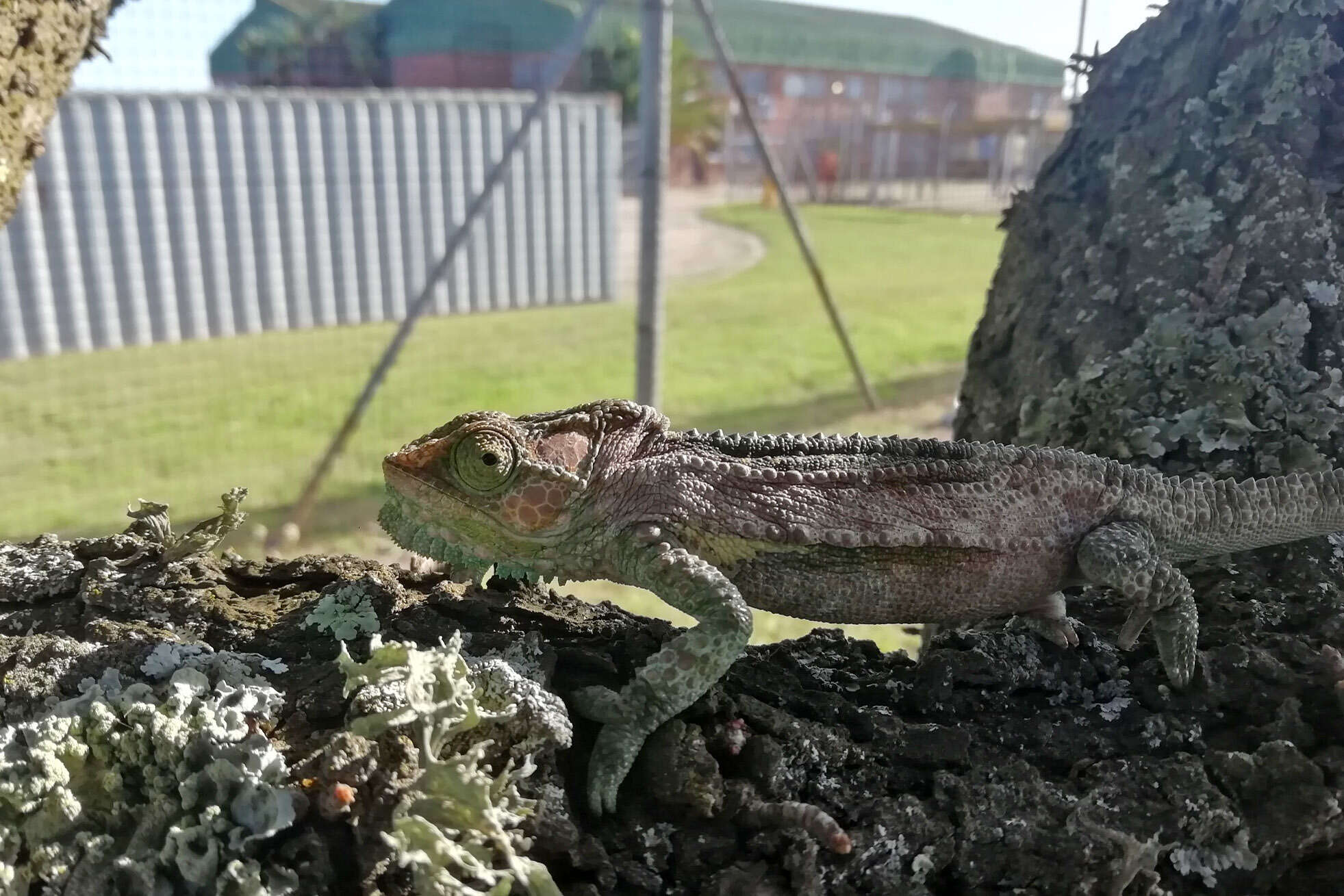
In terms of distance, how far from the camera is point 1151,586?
1603 millimetres

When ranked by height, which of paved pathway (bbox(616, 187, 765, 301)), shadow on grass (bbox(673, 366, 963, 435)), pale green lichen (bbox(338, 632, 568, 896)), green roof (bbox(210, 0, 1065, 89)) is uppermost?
green roof (bbox(210, 0, 1065, 89))

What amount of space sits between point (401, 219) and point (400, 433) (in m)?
1.73

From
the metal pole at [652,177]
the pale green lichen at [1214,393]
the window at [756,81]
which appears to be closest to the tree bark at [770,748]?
the pale green lichen at [1214,393]

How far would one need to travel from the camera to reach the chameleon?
4.81 ft

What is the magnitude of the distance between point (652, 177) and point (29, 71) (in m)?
2.79

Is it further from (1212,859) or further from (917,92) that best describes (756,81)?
(1212,859)

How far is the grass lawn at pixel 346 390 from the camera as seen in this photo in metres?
5.68

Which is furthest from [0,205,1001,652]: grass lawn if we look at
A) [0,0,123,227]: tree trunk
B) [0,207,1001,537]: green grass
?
[0,0,123,227]: tree trunk

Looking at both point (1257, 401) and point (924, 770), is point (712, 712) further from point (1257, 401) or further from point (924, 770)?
point (1257, 401)

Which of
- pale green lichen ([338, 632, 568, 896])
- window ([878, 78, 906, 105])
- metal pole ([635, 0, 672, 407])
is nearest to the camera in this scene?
pale green lichen ([338, 632, 568, 896])

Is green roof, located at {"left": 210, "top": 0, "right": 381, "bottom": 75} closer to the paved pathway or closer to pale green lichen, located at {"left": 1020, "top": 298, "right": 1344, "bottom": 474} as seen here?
the paved pathway

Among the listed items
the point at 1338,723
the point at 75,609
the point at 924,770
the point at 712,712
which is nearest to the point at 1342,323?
the point at 1338,723

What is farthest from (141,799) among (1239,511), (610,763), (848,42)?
(848,42)

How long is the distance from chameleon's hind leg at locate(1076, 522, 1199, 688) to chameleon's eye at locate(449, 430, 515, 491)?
1.02 meters
